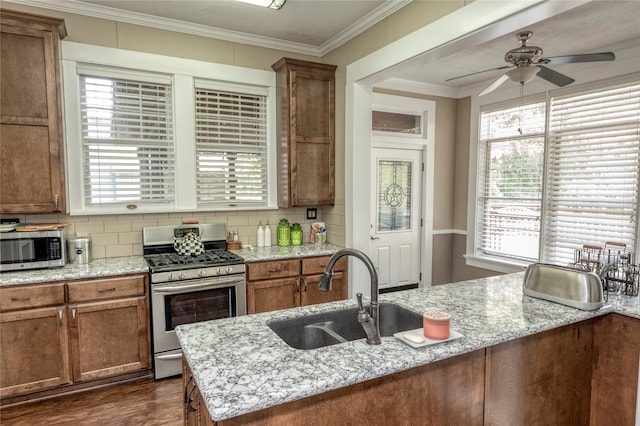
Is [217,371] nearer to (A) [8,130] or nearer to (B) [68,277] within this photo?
(B) [68,277]

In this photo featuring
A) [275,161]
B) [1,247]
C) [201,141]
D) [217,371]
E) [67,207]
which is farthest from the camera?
[275,161]

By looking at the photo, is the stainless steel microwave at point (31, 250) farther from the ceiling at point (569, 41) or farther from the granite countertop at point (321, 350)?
the ceiling at point (569, 41)

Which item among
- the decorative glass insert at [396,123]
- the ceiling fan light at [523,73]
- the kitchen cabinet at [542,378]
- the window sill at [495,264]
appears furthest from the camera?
the decorative glass insert at [396,123]

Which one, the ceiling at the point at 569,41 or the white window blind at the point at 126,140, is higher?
the ceiling at the point at 569,41

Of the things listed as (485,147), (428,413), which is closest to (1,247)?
(428,413)

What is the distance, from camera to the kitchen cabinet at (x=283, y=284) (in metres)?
3.27

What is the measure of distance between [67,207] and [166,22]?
176 cm

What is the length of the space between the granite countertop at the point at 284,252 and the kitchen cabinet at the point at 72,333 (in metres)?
0.88

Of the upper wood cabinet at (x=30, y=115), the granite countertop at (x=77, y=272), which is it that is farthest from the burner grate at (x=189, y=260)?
the upper wood cabinet at (x=30, y=115)

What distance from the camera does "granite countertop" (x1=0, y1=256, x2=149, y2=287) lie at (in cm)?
254

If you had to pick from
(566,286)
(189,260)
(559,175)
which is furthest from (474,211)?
(189,260)

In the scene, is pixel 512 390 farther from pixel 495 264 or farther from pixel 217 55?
pixel 217 55

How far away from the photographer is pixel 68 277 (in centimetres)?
264

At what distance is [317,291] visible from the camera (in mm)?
3545
